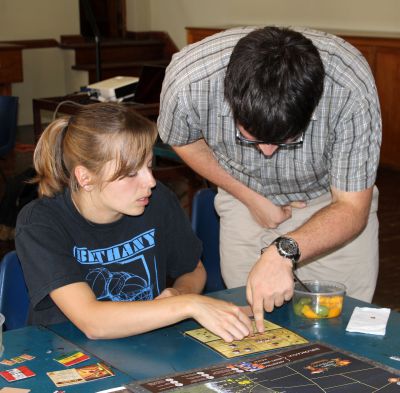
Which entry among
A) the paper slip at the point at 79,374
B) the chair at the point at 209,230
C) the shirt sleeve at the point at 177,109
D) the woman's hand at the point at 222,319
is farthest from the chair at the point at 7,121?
the paper slip at the point at 79,374

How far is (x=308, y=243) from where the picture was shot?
1.91 m

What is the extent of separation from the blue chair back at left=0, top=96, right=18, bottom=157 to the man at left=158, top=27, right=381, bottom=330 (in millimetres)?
2988

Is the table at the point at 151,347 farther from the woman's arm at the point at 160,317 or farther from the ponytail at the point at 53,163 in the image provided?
the ponytail at the point at 53,163

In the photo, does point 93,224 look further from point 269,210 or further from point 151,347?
point 269,210

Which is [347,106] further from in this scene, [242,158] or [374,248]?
[374,248]

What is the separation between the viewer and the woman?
1778mm

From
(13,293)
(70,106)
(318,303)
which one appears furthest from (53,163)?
(70,106)

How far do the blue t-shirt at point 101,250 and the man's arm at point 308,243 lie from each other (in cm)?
33

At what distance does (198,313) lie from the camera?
1686 millimetres

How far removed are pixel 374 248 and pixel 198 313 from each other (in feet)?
2.92

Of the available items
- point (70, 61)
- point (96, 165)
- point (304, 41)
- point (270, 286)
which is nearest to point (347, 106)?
point (304, 41)

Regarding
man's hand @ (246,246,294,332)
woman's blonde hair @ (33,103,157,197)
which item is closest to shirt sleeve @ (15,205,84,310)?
woman's blonde hair @ (33,103,157,197)

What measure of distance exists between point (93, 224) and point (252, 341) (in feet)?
1.69

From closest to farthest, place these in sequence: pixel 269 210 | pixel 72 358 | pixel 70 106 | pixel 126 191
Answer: pixel 72 358, pixel 126 191, pixel 269 210, pixel 70 106
